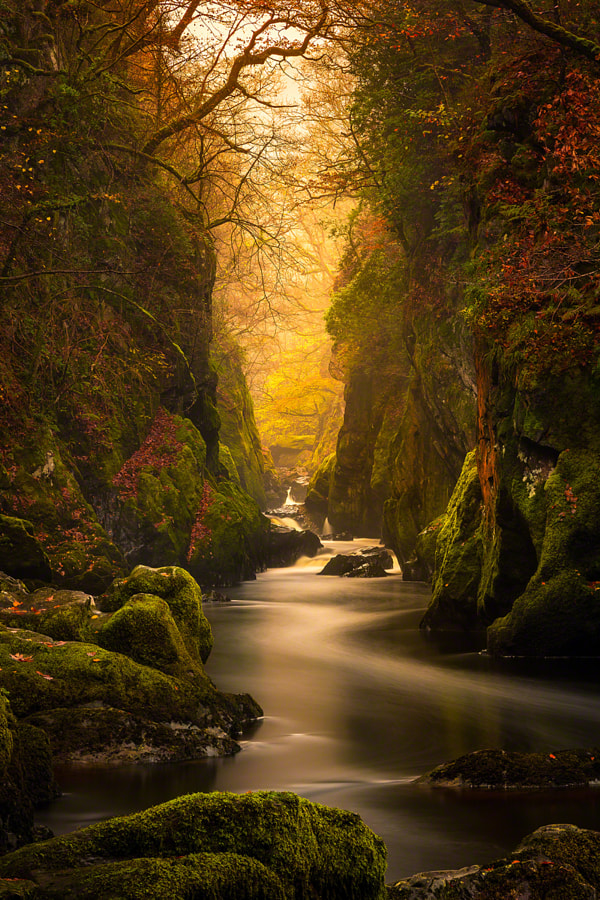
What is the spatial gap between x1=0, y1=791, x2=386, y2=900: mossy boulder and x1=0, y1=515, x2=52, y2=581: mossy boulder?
998 cm

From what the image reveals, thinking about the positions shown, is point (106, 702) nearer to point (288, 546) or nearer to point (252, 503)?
point (252, 503)

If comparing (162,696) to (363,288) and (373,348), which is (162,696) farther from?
(373,348)

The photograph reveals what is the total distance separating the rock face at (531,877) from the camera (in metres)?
2.79

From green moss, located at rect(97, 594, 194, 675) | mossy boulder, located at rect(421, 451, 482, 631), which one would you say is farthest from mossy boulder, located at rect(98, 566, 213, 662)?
mossy boulder, located at rect(421, 451, 482, 631)

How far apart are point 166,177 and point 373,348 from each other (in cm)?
985

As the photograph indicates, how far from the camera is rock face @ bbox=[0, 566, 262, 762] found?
19.7 ft

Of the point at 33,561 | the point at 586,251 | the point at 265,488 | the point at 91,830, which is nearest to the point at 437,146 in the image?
the point at 586,251

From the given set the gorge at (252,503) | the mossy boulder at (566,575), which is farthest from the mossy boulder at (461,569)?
the mossy boulder at (566,575)

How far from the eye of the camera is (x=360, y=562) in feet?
71.8

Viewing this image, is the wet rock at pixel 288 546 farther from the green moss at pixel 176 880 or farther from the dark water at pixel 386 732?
the green moss at pixel 176 880

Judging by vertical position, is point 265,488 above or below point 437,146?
below

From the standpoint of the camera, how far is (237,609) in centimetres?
1599

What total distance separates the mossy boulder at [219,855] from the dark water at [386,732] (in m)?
1.39

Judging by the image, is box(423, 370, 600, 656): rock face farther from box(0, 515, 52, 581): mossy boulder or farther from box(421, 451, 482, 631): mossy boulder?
box(0, 515, 52, 581): mossy boulder
